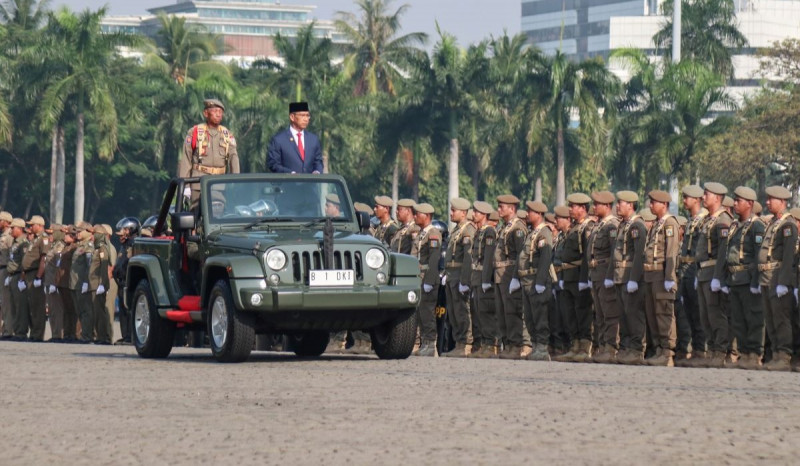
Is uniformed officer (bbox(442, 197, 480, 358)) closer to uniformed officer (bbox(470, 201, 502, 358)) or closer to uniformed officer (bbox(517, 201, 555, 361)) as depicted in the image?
uniformed officer (bbox(470, 201, 502, 358))

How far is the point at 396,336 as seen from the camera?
16.0 metres

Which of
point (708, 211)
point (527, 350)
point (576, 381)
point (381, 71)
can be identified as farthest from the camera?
point (381, 71)

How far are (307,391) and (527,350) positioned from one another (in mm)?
7405

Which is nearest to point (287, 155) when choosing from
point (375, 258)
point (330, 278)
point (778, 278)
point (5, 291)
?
point (375, 258)

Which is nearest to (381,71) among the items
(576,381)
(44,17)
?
(44,17)

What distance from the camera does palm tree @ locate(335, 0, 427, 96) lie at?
88.1 meters

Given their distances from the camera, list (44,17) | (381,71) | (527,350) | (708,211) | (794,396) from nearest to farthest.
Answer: (794,396) → (708,211) → (527,350) → (44,17) → (381,71)

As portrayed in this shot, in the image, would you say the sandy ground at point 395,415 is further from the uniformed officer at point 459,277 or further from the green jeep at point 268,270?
the uniformed officer at point 459,277

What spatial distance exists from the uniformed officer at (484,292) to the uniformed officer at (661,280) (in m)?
2.53

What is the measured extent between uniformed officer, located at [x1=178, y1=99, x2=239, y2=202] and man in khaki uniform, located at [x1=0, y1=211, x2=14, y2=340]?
39.5 feet

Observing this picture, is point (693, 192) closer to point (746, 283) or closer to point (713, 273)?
point (713, 273)

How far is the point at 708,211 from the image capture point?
688 inches

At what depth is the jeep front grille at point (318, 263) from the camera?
595 inches

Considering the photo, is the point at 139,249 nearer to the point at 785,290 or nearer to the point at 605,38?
the point at 785,290
